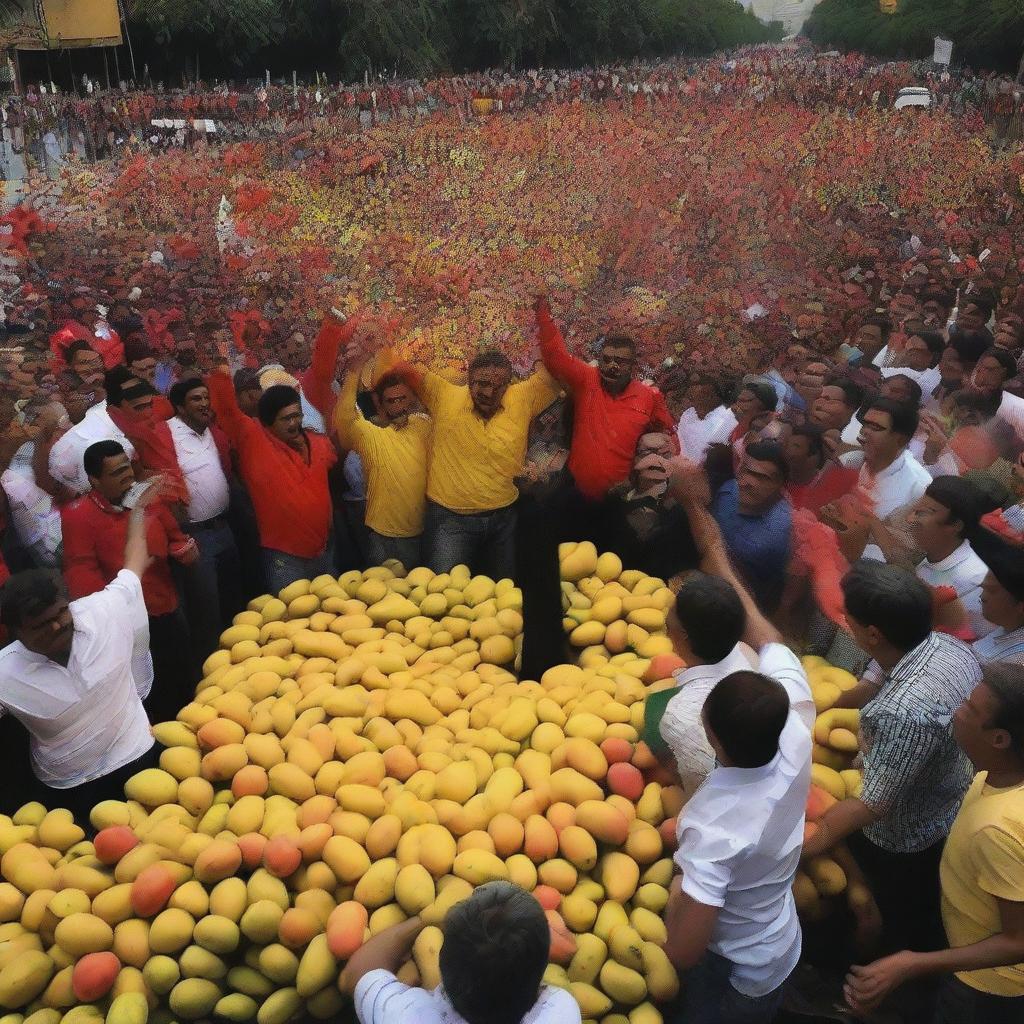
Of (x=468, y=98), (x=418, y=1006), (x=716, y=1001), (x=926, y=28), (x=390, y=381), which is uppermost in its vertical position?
(x=926, y=28)

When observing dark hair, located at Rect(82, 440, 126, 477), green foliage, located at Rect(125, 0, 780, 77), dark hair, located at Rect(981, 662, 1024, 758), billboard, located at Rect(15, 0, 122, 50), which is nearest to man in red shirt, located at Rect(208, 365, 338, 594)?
dark hair, located at Rect(82, 440, 126, 477)

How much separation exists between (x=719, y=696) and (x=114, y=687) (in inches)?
55.0

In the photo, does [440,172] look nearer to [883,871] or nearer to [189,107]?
[189,107]

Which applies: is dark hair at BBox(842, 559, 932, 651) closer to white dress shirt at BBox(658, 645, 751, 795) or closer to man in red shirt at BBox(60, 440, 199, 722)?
white dress shirt at BBox(658, 645, 751, 795)

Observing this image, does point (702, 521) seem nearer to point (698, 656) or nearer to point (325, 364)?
point (698, 656)

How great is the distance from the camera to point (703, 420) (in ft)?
11.9

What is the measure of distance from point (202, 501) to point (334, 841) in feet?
5.94

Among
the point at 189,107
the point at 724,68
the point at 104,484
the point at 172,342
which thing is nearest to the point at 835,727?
the point at 104,484

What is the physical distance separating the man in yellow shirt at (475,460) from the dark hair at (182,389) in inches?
29.7

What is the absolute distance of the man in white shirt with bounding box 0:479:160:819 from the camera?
6.17 ft

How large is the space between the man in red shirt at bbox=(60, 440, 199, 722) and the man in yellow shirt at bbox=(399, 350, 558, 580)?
2.91 feet

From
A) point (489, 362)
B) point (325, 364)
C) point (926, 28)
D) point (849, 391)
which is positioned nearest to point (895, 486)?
point (849, 391)

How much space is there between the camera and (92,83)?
Answer: 369 inches

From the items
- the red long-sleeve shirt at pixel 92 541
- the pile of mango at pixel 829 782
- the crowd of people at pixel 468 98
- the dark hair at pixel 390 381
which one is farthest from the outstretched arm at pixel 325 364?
the crowd of people at pixel 468 98
